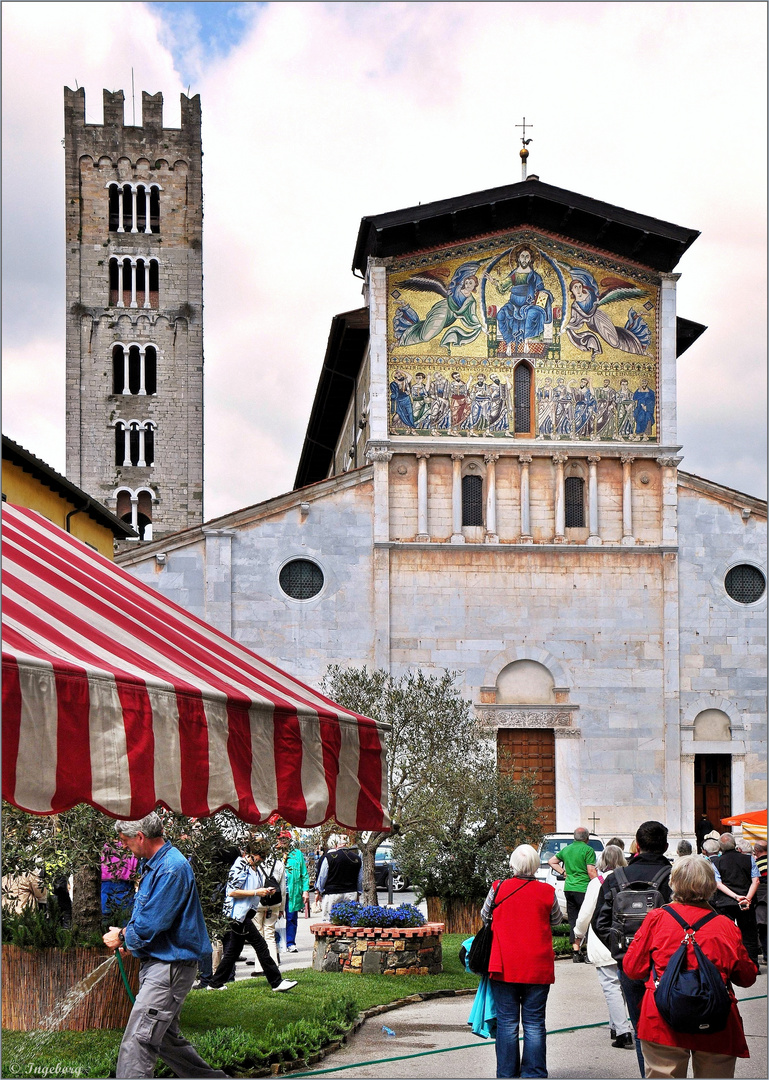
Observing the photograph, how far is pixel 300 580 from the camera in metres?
32.9

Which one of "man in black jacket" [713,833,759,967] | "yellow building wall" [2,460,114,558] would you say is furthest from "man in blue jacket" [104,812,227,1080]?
"yellow building wall" [2,460,114,558]

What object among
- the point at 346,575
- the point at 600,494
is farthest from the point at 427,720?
the point at 600,494

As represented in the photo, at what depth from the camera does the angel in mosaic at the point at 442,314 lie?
3412 cm

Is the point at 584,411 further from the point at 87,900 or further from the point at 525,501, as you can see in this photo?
the point at 87,900

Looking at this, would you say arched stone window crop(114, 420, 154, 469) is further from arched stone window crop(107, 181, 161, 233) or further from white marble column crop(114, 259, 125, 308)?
arched stone window crop(107, 181, 161, 233)

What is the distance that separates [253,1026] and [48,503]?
15.5 m

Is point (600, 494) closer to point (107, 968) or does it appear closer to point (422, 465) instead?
point (422, 465)

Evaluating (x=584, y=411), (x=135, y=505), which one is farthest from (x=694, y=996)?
(x=135, y=505)

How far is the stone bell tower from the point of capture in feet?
185

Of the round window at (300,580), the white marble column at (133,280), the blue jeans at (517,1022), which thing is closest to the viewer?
the blue jeans at (517,1022)

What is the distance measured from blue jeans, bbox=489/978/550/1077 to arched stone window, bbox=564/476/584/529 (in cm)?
2534

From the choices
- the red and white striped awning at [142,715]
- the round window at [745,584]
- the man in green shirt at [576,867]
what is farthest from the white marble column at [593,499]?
the red and white striped awning at [142,715]

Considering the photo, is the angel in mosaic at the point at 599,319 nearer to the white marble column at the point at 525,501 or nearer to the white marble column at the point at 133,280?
the white marble column at the point at 525,501

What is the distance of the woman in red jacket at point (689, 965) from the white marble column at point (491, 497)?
26153mm
